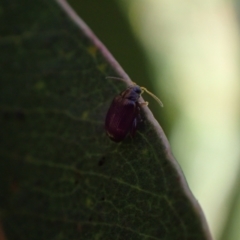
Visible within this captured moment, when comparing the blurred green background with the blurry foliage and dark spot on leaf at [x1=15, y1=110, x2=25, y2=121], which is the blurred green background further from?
dark spot on leaf at [x1=15, y1=110, x2=25, y2=121]

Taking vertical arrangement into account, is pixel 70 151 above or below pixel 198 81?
above

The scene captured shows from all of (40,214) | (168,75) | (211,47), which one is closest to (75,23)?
(40,214)

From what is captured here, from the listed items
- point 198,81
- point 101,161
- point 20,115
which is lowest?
point 198,81

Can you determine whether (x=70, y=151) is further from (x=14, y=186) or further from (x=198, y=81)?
(x=198, y=81)

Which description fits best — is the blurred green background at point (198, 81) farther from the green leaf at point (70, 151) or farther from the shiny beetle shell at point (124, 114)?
the green leaf at point (70, 151)

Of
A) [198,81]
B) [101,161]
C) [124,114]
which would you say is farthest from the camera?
[198,81]

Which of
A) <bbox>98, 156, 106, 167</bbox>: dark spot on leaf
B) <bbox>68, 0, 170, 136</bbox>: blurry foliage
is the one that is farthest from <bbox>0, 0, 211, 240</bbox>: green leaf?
<bbox>68, 0, 170, 136</bbox>: blurry foliage

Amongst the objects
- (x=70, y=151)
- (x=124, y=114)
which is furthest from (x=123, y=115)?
(x=70, y=151)
